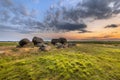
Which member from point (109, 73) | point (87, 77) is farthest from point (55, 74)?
point (109, 73)

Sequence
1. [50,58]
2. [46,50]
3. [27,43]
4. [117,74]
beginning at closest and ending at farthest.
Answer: [117,74] → [50,58] → [46,50] → [27,43]

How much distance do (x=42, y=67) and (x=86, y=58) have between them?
10882mm

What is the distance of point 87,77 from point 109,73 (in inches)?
190

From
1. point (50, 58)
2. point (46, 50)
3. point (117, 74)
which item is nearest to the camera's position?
point (117, 74)

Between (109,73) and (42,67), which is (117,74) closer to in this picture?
(109,73)

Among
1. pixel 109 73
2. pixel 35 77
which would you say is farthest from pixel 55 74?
pixel 109 73

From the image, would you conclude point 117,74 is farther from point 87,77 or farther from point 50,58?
point 50,58

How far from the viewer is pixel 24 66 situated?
3098 centimetres

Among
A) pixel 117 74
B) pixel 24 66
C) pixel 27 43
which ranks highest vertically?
pixel 27 43

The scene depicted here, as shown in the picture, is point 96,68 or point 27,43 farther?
point 27,43

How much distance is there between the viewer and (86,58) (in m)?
36.3

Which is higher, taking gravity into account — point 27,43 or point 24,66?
point 27,43

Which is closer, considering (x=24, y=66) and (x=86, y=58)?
(x=24, y=66)

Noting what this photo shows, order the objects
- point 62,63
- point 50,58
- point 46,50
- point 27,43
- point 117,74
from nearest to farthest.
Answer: point 117,74 < point 62,63 < point 50,58 < point 46,50 < point 27,43
